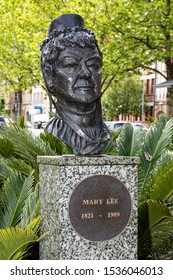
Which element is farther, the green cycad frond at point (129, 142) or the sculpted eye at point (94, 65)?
the green cycad frond at point (129, 142)

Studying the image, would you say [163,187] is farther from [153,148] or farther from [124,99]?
[124,99]

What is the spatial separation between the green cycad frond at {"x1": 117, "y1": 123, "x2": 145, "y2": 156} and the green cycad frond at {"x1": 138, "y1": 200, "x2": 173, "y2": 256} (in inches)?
64.6

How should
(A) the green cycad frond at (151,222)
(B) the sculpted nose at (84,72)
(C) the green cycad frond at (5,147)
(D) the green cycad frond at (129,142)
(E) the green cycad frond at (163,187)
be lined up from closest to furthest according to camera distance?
(B) the sculpted nose at (84,72)
(A) the green cycad frond at (151,222)
(E) the green cycad frond at (163,187)
(D) the green cycad frond at (129,142)
(C) the green cycad frond at (5,147)

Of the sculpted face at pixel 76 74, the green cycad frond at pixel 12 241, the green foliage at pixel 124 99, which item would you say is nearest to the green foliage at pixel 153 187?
the sculpted face at pixel 76 74

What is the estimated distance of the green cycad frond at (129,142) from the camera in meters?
8.55

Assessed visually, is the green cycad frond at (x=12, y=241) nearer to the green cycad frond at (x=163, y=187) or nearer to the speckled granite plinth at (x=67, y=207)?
the speckled granite plinth at (x=67, y=207)

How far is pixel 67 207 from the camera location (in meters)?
5.96

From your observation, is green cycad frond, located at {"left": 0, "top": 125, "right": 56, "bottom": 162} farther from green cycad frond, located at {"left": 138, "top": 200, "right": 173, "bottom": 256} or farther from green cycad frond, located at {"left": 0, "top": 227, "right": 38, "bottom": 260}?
green cycad frond, located at {"left": 0, "top": 227, "right": 38, "bottom": 260}

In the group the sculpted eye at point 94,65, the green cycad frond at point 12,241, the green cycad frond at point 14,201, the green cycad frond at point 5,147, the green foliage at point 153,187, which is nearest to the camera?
the green cycad frond at point 12,241

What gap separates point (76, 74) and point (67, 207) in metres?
1.28

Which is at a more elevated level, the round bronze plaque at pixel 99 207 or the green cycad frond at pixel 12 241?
the round bronze plaque at pixel 99 207

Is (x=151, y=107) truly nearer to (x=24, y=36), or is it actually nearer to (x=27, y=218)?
(x=24, y=36)

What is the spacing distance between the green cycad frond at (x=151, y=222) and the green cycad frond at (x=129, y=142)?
5.38 ft

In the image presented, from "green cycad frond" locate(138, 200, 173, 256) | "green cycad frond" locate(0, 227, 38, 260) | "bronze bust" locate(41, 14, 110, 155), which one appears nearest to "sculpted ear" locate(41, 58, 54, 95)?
"bronze bust" locate(41, 14, 110, 155)
